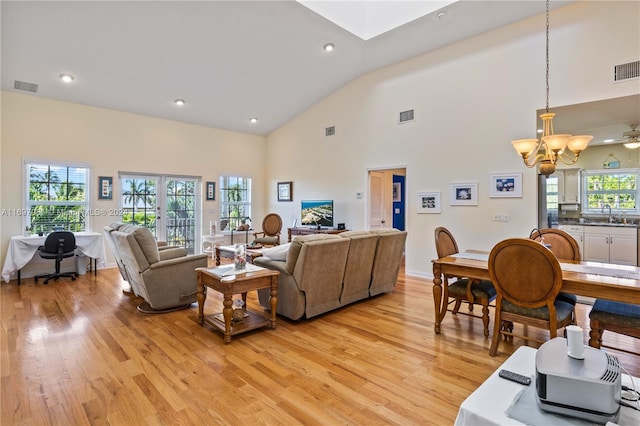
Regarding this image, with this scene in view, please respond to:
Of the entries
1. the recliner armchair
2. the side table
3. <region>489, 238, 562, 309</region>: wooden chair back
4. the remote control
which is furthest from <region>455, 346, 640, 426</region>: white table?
the side table

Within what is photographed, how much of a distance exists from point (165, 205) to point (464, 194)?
598 centimetres

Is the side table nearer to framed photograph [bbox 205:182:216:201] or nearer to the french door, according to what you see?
the french door

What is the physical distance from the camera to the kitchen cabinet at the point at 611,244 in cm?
566

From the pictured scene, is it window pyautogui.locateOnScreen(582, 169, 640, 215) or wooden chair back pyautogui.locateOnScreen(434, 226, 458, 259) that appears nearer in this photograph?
wooden chair back pyautogui.locateOnScreen(434, 226, 458, 259)

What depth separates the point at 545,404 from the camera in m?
1.02

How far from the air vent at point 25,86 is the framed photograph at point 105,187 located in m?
1.67

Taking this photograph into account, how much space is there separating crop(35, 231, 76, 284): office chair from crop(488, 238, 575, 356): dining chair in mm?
6031

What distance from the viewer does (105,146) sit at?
623 centimetres

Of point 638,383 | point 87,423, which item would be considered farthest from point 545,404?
point 87,423

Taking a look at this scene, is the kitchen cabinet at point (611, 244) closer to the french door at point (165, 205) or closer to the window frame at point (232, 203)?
the window frame at point (232, 203)

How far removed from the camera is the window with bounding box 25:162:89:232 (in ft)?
18.4

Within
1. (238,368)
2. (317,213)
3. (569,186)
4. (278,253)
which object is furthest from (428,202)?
(238,368)

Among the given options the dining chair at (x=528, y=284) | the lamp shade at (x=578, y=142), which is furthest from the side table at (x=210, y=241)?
the lamp shade at (x=578, y=142)

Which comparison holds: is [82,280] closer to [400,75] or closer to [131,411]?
[131,411]
